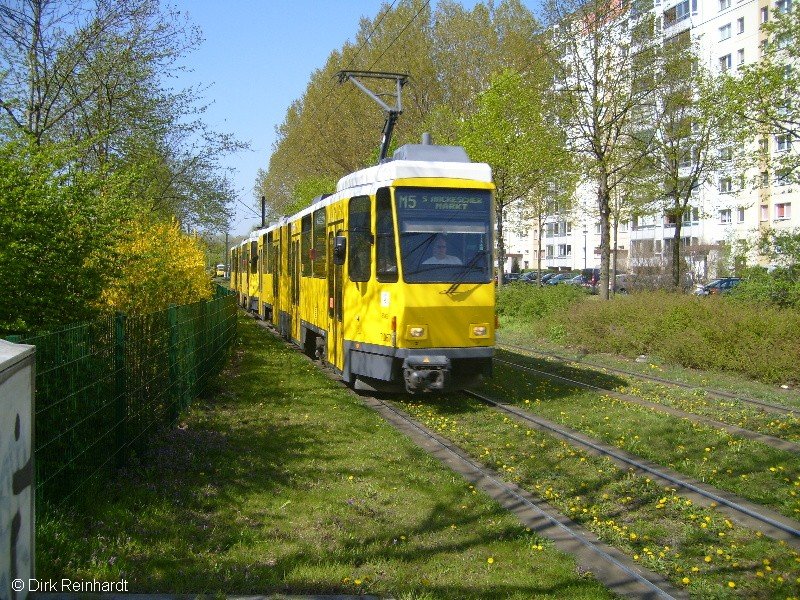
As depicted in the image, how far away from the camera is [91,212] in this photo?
803 cm

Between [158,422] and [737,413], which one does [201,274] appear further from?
[737,413]

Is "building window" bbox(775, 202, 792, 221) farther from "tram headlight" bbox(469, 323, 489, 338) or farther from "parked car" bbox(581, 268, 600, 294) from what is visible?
"tram headlight" bbox(469, 323, 489, 338)

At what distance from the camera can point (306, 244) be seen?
1572 centimetres

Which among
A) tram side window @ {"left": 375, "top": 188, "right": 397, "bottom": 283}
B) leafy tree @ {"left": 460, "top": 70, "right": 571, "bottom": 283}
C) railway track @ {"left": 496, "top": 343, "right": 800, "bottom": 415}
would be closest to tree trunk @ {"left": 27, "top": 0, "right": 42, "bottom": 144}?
tram side window @ {"left": 375, "top": 188, "right": 397, "bottom": 283}

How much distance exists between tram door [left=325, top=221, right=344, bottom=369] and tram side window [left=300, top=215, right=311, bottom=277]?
218 cm

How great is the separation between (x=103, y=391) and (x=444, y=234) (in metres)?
5.50

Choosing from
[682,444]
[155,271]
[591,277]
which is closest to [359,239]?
[155,271]

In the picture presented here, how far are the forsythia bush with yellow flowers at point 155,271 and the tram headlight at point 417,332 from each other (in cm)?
347

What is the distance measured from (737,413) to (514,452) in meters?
4.24

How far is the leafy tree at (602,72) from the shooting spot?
25984 millimetres

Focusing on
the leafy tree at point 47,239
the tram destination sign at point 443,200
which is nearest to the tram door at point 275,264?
the tram destination sign at point 443,200

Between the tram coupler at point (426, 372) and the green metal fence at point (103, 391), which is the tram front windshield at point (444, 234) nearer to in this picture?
the tram coupler at point (426, 372)

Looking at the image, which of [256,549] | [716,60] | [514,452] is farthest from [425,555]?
→ [716,60]

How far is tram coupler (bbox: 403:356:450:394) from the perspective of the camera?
34.2 feet
